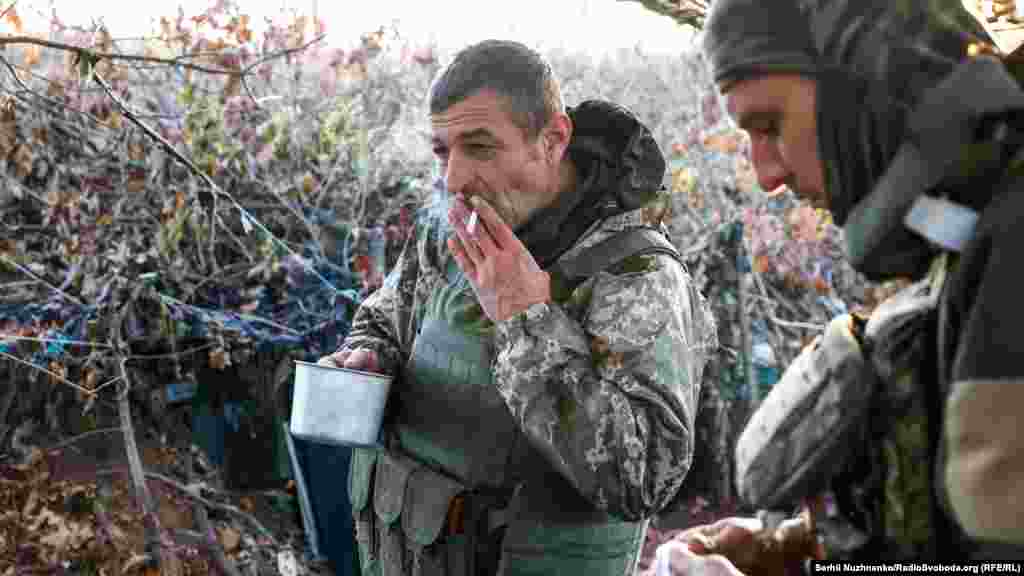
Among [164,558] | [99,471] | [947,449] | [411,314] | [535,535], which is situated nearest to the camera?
[947,449]

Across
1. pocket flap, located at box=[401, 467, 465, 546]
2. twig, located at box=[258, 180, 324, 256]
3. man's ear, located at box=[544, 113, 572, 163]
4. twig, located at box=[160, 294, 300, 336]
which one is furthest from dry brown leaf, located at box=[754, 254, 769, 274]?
pocket flap, located at box=[401, 467, 465, 546]

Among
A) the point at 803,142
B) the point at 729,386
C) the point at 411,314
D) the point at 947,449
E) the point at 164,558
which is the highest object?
the point at 803,142

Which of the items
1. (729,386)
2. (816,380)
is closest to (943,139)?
(816,380)

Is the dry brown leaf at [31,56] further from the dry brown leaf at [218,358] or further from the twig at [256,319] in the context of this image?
the dry brown leaf at [218,358]

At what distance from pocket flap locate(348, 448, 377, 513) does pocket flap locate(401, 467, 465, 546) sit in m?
0.25

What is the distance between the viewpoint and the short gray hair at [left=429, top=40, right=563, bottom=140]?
8.06 ft

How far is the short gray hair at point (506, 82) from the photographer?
2457mm

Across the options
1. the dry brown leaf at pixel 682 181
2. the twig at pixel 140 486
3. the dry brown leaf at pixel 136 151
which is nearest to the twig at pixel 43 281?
the twig at pixel 140 486

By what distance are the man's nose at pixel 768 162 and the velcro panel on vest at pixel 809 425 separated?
0.79 ft

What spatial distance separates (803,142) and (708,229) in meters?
4.95

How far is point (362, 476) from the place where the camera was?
9.11 feet

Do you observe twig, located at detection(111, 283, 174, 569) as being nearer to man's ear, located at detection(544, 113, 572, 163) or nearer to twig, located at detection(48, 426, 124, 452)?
twig, located at detection(48, 426, 124, 452)

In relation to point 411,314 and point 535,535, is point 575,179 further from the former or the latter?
point 535,535

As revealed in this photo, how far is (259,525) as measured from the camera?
4.84 metres
